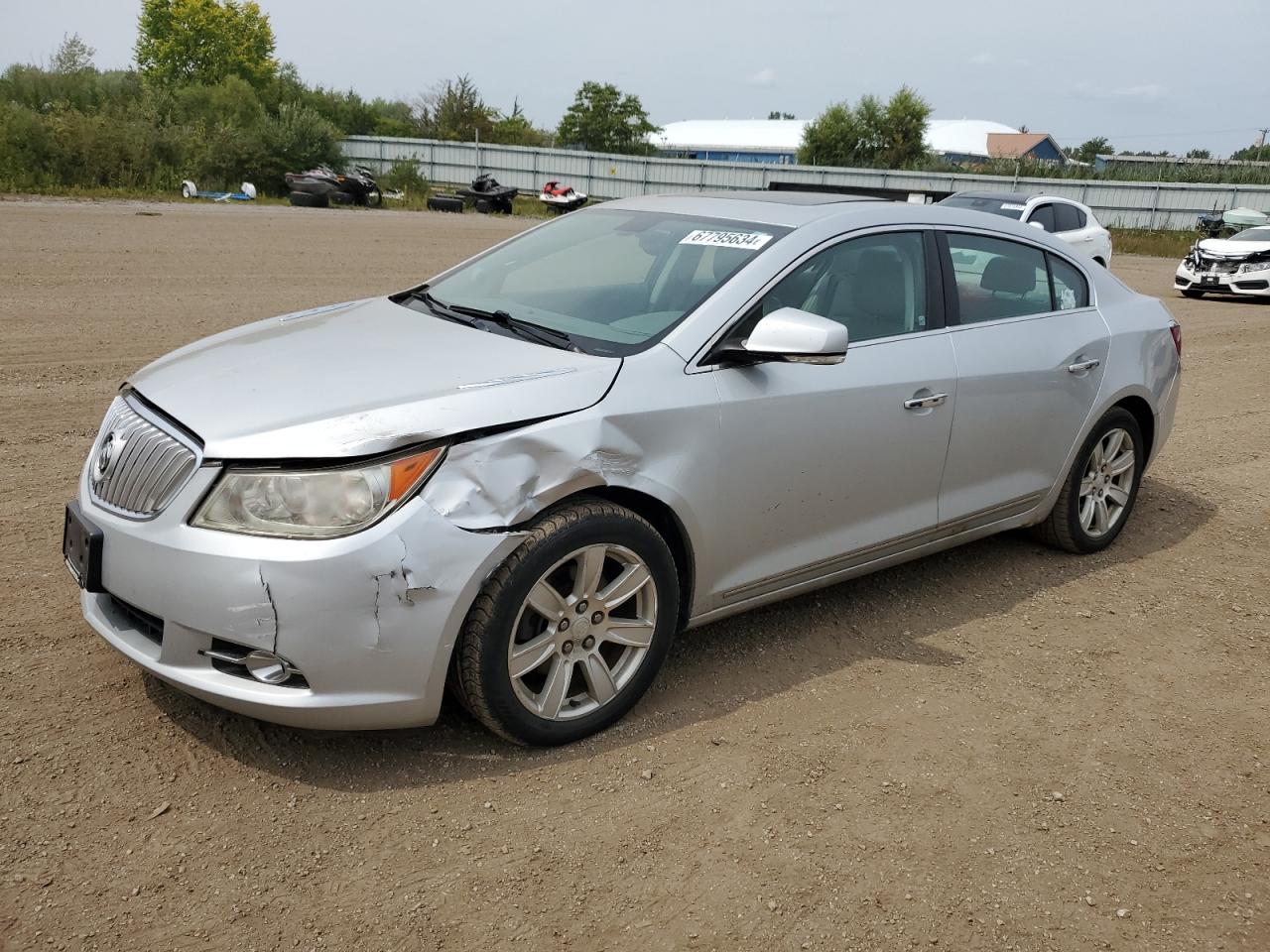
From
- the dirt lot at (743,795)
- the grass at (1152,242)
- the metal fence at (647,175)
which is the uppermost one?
the metal fence at (647,175)

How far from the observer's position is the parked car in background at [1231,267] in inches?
705

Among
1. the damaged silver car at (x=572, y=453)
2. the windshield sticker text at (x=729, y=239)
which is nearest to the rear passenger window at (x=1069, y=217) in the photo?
the damaged silver car at (x=572, y=453)

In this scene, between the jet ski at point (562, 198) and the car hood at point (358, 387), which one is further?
the jet ski at point (562, 198)

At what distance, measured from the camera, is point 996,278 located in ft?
15.2

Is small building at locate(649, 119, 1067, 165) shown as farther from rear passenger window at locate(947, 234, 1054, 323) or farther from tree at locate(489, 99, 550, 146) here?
rear passenger window at locate(947, 234, 1054, 323)

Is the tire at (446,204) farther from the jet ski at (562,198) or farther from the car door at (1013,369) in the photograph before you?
the car door at (1013,369)

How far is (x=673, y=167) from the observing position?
45312mm

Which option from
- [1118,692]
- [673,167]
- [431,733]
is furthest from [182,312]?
[673,167]

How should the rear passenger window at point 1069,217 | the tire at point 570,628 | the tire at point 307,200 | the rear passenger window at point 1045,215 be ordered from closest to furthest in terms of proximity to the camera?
the tire at point 570,628 → the rear passenger window at point 1045,215 → the rear passenger window at point 1069,217 → the tire at point 307,200

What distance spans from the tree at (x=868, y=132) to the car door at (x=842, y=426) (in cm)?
6108

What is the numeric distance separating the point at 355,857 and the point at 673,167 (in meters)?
44.8

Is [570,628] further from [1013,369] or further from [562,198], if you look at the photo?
[562,198]

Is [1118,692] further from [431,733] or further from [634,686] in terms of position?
[431,733]

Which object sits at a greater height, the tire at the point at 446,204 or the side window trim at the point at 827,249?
the side window trim at the point at 827,249
